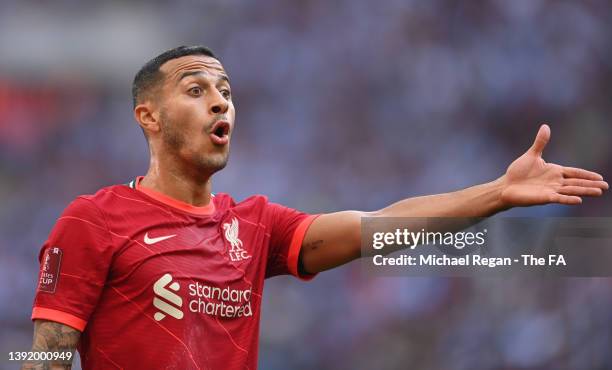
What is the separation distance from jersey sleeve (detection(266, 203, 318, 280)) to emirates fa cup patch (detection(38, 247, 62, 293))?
913mm

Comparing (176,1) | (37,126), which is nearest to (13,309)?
(37,126)

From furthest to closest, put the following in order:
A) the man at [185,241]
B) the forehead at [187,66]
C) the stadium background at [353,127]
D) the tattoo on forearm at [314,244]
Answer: the stadium background at [353,127], the forehead at [187,66], the tattoo on forearm at [314,244], the man at [185,241]

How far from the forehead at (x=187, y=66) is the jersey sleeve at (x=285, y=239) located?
649 mm

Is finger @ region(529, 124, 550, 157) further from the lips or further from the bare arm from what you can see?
the bare arm

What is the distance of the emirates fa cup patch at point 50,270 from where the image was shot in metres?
2.87

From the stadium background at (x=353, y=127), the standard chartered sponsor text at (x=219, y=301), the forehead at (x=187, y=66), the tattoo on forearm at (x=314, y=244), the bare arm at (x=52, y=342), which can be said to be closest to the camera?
the bare arm at (x=52, y=342)

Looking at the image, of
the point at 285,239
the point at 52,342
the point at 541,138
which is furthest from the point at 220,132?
the point at 541,138

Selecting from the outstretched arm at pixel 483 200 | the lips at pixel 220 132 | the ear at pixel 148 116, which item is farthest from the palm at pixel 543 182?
the ear at pixel 148 116

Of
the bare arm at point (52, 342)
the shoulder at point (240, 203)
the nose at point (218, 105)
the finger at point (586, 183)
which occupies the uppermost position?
the nose at point (218, 105)

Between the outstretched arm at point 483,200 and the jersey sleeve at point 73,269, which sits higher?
the outstretched arm at point 483,200

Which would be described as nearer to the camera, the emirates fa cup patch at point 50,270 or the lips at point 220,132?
the emirates fa cup patch at point 50,270

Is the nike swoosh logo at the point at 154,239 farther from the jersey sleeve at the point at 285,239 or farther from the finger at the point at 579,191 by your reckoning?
the finger at the point at 579,191

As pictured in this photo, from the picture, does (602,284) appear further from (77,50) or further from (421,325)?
(77,50)

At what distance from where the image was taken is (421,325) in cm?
625
